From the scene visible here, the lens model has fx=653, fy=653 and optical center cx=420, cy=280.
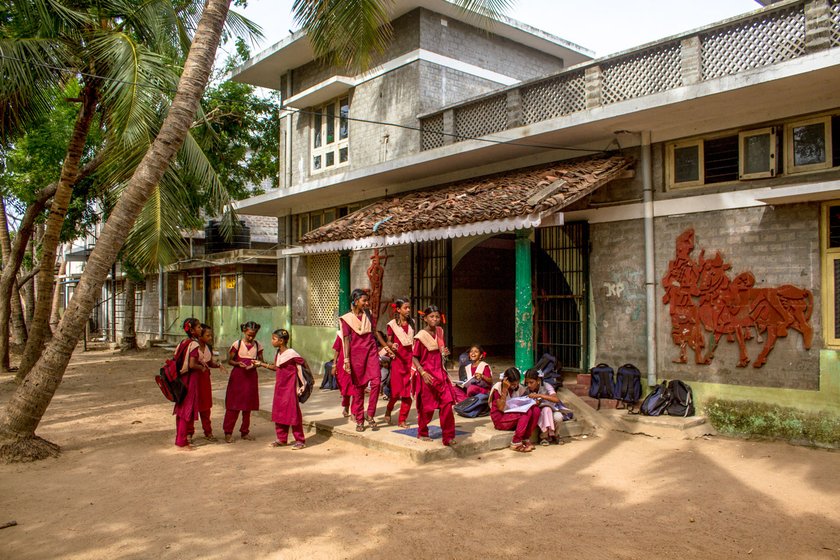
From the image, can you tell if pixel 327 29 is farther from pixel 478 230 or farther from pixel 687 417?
pixel 687 417

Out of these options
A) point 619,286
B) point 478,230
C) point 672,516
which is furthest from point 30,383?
point 619,286

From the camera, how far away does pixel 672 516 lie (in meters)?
5.07

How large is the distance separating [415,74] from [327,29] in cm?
351

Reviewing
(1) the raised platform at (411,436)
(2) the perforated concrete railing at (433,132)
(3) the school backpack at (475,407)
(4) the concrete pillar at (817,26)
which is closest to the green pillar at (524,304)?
(3) the school backpack at (475,407)

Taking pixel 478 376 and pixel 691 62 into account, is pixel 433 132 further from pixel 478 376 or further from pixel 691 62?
pixel 478 376

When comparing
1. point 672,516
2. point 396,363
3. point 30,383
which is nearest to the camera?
point 672,516

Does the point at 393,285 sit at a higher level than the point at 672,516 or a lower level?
higher

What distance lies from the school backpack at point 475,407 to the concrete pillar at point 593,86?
4.27 metres

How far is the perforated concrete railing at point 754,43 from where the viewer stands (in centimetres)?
724

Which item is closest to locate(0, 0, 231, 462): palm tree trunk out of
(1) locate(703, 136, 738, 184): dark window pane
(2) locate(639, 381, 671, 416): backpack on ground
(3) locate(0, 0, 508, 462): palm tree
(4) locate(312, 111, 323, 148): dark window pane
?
(3) locate(0, 0, 508, 462): palm tree

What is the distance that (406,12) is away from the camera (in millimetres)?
12234

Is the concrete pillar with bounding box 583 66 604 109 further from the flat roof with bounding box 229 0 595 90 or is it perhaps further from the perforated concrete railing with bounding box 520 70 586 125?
the flat roof with bounding box 229 0 595 90

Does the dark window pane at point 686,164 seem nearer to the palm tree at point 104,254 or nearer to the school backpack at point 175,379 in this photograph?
the palm tree at point 104,254

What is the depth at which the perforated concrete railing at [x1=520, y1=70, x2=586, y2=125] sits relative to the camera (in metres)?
9.47
